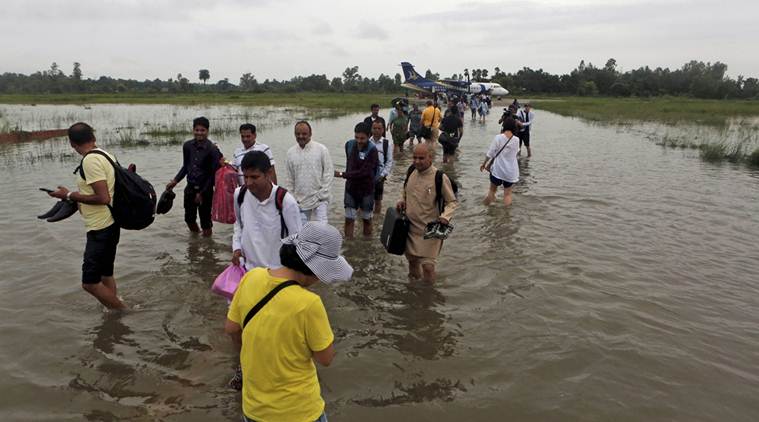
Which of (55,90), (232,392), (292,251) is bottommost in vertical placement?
(232,392)

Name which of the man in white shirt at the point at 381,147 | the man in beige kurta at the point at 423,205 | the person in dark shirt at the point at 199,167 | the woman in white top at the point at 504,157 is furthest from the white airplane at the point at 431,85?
the man in beige kurta at the point at 423,205

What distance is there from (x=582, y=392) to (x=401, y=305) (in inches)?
77.7

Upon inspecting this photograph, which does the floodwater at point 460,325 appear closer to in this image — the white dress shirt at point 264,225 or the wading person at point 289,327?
the white dress shirt at point 264,225

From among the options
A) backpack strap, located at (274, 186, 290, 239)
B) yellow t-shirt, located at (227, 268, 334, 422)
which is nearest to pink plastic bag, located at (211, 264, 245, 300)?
backpack strap, located at (274, 186, 290, 239)

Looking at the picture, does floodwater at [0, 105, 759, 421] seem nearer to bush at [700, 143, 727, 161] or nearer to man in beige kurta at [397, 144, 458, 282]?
man in beige kurta at [397, 144, 458, 282]

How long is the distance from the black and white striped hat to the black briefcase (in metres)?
2.93

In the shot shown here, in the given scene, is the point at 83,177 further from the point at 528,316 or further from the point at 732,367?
the point at 732,367

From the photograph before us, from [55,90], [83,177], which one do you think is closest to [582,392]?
[83,177]

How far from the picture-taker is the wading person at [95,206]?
3.77 meters

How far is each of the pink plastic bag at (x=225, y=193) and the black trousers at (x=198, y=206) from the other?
546 millimetres

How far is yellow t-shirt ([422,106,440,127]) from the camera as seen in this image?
1266cm

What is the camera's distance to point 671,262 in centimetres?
632

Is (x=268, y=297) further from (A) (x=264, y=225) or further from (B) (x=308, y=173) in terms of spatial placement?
(B) (x=308, y=173)

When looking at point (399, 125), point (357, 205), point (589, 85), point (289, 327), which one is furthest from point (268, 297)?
point (589, 85)
